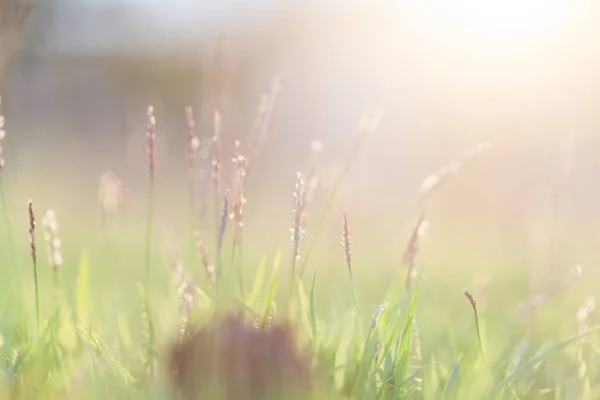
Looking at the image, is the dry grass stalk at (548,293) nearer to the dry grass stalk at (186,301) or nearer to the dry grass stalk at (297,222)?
the dry grass stalk at (297,222)

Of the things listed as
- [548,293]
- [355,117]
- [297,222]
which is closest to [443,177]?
[548,293]

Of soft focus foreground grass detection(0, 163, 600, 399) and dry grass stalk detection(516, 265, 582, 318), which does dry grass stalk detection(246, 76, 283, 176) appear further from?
dry grass stalk detection(516, 265, 582, 318)

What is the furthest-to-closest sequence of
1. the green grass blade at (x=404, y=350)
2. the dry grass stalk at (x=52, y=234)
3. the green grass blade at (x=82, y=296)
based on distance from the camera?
1. the green grass blade at (x=82, y=296)
2. the dry grass stalk at (x=52, y=234)
3. the green grass blade at (x=404, y=350)

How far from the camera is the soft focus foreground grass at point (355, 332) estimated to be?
3.82ft

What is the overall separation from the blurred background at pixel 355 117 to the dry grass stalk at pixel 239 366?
0.64 meters

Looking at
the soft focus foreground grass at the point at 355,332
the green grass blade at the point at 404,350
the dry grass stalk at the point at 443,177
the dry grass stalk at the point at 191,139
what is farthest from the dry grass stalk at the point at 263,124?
the green grass blade at the point at 404,350

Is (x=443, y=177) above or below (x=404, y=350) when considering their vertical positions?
above

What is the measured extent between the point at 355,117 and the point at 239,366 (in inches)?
263

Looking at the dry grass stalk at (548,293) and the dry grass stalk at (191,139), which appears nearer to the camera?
the dry grass stalk at (548,293)

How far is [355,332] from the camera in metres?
1.21

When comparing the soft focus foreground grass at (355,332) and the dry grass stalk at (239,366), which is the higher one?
the dry grass stalk at (239,366)

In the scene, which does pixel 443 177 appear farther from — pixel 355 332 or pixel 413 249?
pixel 355 332

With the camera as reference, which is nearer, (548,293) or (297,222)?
(297,222)

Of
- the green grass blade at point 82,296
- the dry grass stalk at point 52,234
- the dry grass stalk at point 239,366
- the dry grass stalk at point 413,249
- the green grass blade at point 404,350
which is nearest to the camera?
the dry grass stalk at point 239,366
